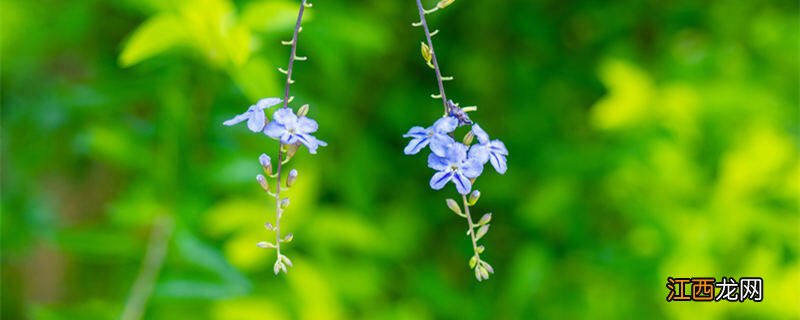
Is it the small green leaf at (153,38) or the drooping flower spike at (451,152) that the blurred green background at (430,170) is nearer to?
the small green leaf at (153,38)

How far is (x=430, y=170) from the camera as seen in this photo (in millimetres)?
1394

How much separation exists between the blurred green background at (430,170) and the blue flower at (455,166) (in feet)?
1.58

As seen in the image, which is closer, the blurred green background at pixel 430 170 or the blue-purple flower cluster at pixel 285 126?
the blue-purple flower cluster at pixel 285 126

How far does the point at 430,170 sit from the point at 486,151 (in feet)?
2.33

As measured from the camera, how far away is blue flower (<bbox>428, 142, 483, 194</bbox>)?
26.1 inches

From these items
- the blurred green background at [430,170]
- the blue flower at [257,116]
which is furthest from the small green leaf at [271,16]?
the blue flower at [257,116]

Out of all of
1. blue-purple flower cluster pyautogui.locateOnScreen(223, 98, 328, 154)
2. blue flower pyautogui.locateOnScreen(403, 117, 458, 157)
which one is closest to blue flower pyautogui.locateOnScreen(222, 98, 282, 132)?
blue-purple flower cluster pyautogui.locateOnScreen(223, 98, 328, 154)

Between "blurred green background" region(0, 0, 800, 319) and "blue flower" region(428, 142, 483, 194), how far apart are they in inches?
19.0

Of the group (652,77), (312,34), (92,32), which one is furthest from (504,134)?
(92,32)

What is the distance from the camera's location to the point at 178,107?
44.6 inches

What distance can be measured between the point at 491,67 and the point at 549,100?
4.2 inches

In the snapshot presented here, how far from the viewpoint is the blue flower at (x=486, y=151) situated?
2.19ft

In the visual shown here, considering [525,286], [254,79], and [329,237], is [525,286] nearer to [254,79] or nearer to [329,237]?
[329,237]

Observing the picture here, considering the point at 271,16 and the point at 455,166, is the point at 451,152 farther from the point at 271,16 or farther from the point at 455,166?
the point at 271,16
